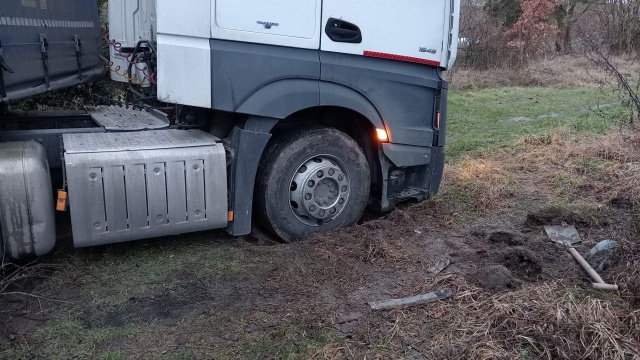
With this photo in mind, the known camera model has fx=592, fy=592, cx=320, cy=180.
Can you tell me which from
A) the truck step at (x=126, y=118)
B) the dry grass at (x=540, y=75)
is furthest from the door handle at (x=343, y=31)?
the dry grass at (x=540, y=75)

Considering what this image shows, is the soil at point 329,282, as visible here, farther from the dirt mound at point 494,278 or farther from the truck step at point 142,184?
the truck step at point 142,184

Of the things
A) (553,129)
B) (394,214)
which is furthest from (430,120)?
(553,129)

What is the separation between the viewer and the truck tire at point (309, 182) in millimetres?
5070

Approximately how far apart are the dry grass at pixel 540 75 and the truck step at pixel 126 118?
1315cm

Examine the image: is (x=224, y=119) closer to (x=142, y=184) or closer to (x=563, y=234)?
(x=142, y=184)

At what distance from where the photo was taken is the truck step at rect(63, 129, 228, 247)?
4.25 metres

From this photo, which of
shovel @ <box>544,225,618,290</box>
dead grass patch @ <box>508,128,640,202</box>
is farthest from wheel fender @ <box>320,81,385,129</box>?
dead grass patch @ <box>508,128,640,202</box>

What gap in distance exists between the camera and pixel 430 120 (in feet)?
18.7

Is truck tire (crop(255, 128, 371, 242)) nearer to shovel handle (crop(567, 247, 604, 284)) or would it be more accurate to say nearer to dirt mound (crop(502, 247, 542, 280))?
dirt mound (crop(502, 247, 542, 280))

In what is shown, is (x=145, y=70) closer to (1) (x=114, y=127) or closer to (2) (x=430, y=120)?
(1) (x=114, y=127)

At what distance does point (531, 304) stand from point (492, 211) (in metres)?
2.50

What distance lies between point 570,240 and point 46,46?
4825 millimetres

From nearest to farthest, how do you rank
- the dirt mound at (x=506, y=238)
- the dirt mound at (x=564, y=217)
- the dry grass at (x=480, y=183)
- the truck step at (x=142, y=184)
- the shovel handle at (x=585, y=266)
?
the truck step at (x=142, y=184) < the shovel handle at (x=585, y=266) < the dirt mound at (x=506, y=238) < the dirt mound at (x=564, y=217) < the dry grass at (x=480, y=183)

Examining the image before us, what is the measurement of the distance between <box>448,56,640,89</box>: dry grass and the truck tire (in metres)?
12.9
